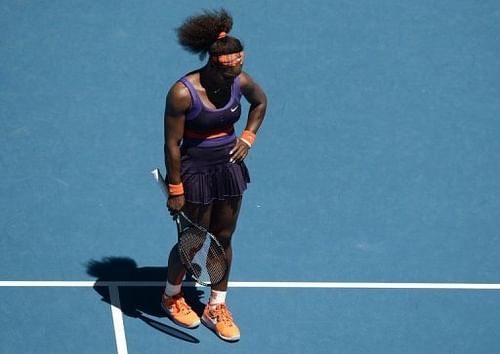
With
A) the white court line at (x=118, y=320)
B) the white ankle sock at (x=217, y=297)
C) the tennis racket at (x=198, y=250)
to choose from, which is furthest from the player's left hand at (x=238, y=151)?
the white court line at (x=118, y=320)

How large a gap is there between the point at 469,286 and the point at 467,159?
5.85 ft

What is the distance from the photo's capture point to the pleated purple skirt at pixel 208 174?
24.4ft

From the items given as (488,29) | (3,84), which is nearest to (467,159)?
(488,29)

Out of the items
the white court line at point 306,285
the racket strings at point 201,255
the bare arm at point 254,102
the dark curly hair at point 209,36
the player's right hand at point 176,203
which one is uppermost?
the dark curly hair at point 209,36

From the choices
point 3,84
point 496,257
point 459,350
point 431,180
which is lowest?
point 459,350

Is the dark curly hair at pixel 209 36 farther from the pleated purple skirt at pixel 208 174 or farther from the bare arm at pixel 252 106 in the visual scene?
the pleated purple skirt at pixel 208 174

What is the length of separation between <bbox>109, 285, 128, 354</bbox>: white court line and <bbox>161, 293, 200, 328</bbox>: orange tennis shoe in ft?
1.29

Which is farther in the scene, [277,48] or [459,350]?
[277,48]

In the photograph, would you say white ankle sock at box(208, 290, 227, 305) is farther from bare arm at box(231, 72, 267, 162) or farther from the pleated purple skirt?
bare arm at box(231, 72, 267, 162)

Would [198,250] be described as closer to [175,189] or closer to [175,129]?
[175,189]

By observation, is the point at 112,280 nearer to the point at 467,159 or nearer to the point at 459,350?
the point at 459,350

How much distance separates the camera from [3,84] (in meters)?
10.5

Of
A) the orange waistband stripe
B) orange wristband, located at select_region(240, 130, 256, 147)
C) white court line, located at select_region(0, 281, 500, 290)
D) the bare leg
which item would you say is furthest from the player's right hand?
white court line, located at select_region(0, 281, 500, 290)

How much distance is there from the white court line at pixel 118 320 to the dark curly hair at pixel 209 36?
91.9 inches
